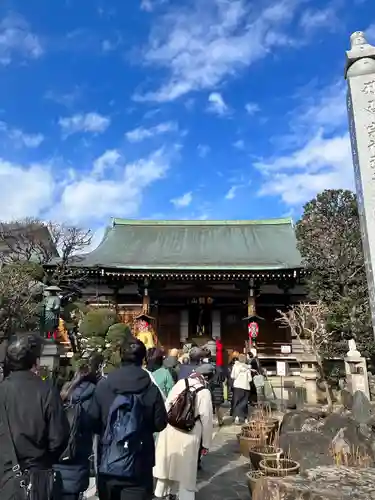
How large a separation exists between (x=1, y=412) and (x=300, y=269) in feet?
41.7

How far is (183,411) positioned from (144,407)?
1.23 metres

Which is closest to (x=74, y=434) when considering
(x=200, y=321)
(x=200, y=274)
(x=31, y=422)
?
(x=31, y=422)

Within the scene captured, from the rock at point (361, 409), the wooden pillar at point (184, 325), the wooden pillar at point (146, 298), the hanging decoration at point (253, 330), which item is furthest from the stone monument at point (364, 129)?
the wooden pillar at point (184, 325)

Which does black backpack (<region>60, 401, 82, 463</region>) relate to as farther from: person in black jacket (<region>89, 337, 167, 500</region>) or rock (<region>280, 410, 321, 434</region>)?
rock (<region>280, 410, 321, 434</region>)

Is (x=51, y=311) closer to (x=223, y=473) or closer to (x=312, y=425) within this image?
(x=223, y=473)

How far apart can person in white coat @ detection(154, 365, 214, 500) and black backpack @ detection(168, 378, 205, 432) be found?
73 mm

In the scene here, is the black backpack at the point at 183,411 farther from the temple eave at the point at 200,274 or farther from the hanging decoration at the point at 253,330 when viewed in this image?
the hanging decoration at the point at 253,330

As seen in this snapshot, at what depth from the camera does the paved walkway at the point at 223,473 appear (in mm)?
4666

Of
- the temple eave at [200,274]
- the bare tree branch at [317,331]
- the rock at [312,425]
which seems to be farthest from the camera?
the temple eave at [200,274]

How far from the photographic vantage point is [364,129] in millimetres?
3324

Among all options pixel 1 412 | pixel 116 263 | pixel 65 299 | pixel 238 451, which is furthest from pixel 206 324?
pixel 1 412

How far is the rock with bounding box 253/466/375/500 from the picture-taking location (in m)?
2.85

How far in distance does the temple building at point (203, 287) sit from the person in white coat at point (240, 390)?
5.74 metres

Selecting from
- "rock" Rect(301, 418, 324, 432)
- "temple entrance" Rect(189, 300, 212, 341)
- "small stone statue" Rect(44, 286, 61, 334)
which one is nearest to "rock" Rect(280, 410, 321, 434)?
"rock" Rect(301, 418, 324, 432)
